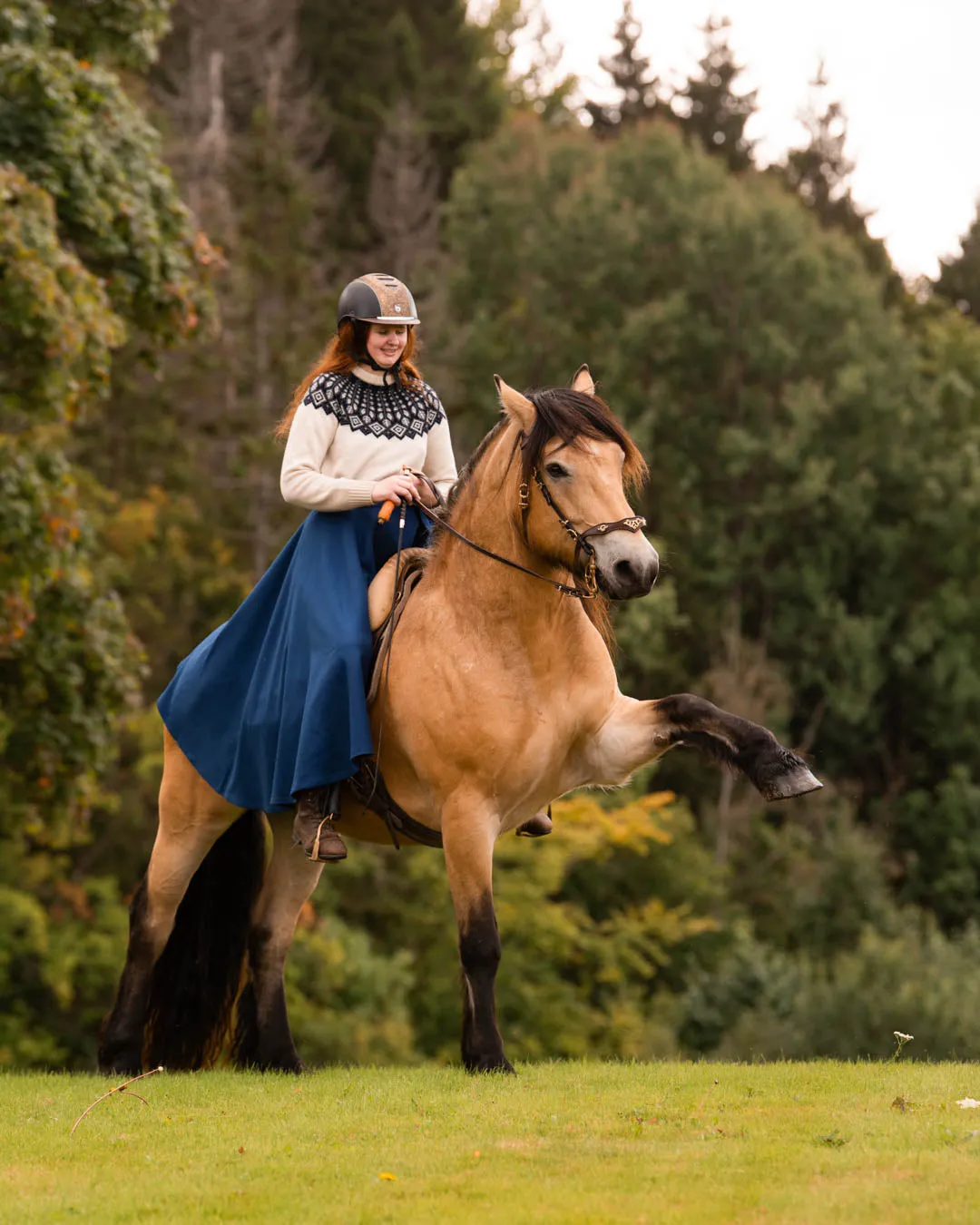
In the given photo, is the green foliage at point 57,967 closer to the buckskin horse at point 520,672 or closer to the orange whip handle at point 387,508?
the orange whip handle at point 387,508

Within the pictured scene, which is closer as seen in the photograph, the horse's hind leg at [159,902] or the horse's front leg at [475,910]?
the horse's front leg at [475,910]

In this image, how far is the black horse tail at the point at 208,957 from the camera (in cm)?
931

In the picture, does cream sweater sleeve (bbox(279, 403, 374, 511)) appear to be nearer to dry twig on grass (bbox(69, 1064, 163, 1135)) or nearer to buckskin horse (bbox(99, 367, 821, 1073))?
buckskin horse (bbox(99, 367, 821, 1073))

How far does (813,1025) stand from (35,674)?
16.1 m

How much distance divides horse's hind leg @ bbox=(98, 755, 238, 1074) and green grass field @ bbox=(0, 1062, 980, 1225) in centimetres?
105

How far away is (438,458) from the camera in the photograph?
346 inches

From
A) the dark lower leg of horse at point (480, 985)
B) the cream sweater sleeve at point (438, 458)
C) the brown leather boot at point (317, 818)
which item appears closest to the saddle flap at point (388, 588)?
the cream sweater sleeve at point (438, 458)

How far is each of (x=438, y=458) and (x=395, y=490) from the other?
26.2 inches

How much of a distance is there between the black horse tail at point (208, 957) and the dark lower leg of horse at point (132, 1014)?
0.05 meters

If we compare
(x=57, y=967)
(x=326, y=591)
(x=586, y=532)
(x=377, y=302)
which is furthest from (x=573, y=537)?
(x=57, y=967)

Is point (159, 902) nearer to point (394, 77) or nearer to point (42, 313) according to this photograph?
point (42, 313)

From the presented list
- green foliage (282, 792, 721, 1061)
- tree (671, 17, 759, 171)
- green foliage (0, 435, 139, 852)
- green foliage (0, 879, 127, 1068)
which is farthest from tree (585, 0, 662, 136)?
green foliage (0, 435, 139, 852)

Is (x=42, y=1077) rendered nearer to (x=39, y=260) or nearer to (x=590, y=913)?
(x=39, y=260)

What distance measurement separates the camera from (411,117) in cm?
5003
